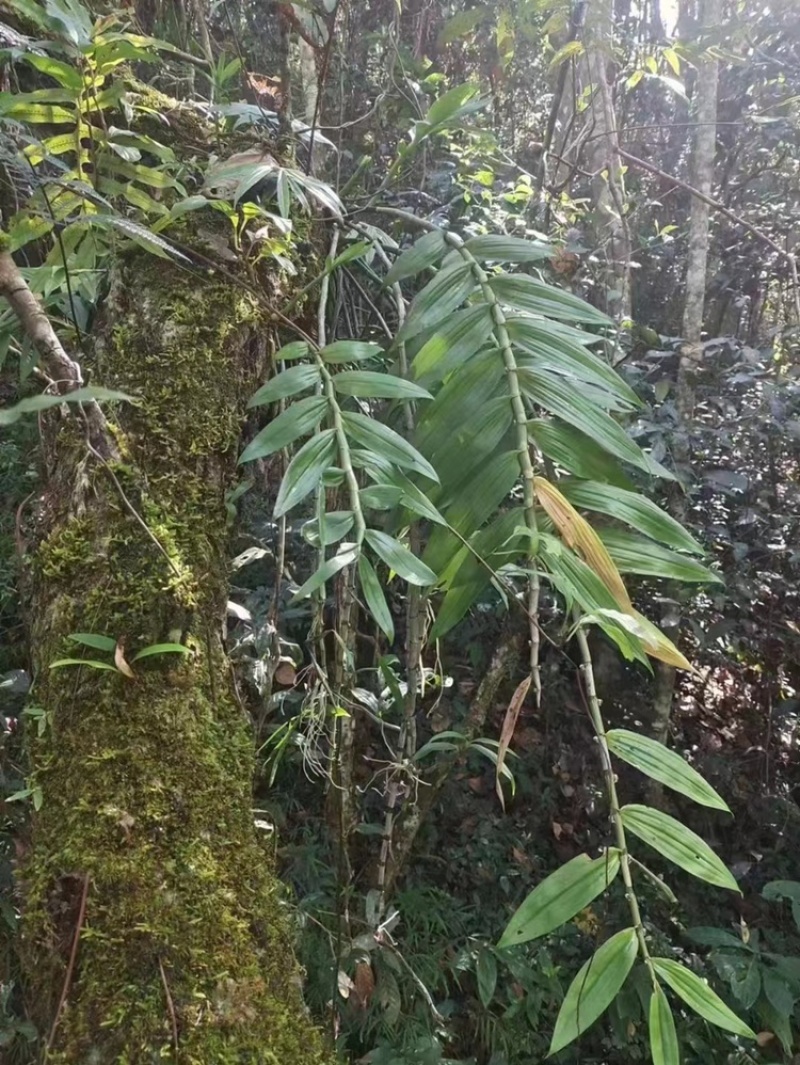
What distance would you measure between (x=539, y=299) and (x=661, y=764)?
22.8 inches

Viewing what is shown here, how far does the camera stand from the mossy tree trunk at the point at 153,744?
562mm

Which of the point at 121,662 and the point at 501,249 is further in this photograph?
the point at 501,249

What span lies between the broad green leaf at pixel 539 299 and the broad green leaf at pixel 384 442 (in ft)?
0.93

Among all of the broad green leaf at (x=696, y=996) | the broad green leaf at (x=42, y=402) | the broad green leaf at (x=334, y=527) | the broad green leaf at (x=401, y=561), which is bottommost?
the broad green leaf at (x=696, y=996)

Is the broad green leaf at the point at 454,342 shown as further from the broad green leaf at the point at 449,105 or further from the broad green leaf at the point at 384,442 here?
the broad green leaf at the point at 449,105

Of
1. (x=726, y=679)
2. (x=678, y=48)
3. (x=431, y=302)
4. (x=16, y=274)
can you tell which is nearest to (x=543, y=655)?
(x=726, y=679)

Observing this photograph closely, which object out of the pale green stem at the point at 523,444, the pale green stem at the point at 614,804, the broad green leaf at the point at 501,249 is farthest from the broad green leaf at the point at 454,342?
the pale green stem at the point at 614,804

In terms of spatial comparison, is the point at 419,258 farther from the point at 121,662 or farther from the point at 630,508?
the point at 121,662

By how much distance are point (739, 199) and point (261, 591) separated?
8.82 ft

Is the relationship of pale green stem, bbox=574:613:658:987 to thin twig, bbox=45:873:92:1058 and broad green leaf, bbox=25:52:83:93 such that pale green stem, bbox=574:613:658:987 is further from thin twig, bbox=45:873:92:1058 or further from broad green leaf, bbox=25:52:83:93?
broad green leaf, bbox=25:52:83:93

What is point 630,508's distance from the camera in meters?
0.75

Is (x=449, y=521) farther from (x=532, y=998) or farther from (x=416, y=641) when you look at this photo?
(x=532, y=998)

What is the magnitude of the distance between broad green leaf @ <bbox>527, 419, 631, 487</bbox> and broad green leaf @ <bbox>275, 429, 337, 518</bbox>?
0.22 meters

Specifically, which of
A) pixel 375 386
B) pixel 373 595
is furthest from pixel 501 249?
pixel 373 595
